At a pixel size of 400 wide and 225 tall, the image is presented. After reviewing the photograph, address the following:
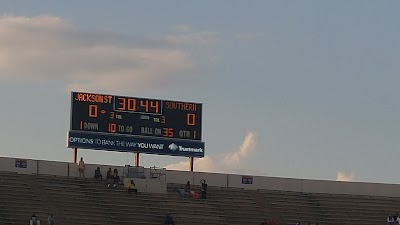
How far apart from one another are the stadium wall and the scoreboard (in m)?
1.13

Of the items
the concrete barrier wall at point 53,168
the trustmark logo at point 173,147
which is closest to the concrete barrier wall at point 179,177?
the trustmark logo at point 173,147

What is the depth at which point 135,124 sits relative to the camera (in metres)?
65.4

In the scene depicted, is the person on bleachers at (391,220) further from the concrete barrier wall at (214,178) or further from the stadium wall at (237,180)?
the concrete barrier wall at (214,178)

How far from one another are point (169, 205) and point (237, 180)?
6.93 meters

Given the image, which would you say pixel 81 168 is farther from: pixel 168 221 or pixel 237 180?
pixel 237 180

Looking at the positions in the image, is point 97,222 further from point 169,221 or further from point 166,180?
point 166,180

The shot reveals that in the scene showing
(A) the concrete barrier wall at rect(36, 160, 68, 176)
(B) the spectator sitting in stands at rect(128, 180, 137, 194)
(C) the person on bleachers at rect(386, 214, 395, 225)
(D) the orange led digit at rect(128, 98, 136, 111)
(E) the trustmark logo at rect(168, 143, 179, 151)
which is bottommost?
(C) the person on bleachers at rect(386, 214, 395, 225)

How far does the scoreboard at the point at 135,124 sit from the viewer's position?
64188 millimetres

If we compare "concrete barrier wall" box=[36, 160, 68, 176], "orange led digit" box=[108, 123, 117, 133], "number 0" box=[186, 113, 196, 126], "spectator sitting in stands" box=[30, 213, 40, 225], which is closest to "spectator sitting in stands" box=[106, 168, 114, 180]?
→ "concrete barrier wall" box=[36, 160, 68, 176]

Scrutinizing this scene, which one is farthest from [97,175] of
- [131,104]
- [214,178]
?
[214,178]

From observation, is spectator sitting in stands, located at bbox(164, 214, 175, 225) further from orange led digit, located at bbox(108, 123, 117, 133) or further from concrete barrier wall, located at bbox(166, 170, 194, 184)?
orange led digit, located at bbox(108, 123, 117, 133)

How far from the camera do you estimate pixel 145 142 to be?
6562 cm

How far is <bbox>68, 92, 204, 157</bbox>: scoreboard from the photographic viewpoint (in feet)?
211

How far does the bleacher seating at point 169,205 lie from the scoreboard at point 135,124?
217 cm
